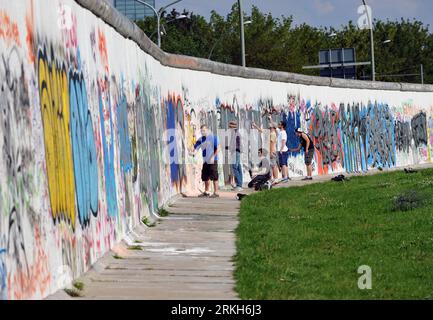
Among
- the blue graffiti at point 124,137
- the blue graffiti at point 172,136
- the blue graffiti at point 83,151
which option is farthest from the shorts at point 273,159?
the blue graffiti at point 83,151

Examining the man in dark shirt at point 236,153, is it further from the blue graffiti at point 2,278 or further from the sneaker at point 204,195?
the blue graffiti at point 2,278

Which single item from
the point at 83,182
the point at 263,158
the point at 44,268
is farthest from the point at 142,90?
the point at 263,158

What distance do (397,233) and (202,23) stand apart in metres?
91.8

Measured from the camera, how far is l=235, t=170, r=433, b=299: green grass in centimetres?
1162

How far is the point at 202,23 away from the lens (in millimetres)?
107375

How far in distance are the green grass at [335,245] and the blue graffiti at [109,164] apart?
5.49 feet

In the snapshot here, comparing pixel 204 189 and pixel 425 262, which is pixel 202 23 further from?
pixel 425 262

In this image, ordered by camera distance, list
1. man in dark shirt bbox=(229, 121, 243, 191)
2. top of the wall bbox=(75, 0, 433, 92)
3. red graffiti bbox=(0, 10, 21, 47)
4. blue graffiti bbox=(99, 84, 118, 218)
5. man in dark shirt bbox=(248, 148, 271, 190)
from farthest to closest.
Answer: man in dark shirt bbox=(248, 148, 271, 190), man in dark shirt bbox=(229, 121, 243, 191), top of the wall bbox=(75, 0, 433, 92), blue graffiti bbox=(99, 84, 118, 218), red graffiti bbox=(0, 10, 21, 47)

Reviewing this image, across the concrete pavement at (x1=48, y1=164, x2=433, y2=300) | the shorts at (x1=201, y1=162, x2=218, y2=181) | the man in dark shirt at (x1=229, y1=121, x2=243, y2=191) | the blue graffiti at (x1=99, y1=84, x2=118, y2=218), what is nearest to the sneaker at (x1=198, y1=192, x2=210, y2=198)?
the shorts at (x1=201, y1=162, x2=218, y2=181)

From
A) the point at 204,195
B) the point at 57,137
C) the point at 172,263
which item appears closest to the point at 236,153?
the point at 204,195

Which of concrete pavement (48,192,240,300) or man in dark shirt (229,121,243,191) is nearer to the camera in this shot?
concrete pavement (48,192,240,300)

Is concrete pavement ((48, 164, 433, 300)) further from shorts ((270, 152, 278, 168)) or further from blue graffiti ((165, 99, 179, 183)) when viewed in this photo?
shorts ((270, 152, 278, 168))

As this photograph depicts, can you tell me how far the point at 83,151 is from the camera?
13.3m

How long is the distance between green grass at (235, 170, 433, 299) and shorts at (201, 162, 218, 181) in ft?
3.85
